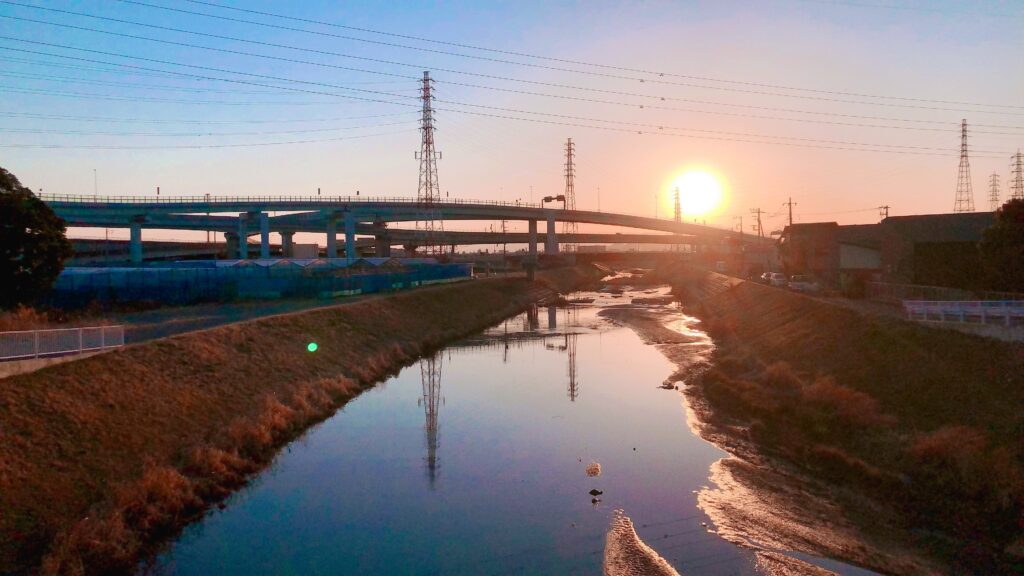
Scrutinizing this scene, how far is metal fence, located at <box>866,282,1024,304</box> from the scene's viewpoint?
23.8 m

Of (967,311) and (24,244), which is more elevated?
(24,244)

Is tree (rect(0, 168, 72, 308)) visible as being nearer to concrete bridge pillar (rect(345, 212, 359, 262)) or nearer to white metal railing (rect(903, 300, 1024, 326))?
white metal railing (rect(903, 300, 1024, 326))

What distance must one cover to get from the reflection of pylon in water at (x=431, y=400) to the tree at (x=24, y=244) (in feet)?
45.7

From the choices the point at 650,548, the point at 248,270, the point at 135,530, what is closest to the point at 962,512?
the point at 650,548

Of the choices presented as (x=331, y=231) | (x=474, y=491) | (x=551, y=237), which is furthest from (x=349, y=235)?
(x=474, y=491)

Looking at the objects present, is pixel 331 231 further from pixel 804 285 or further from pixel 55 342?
pixel 55 342

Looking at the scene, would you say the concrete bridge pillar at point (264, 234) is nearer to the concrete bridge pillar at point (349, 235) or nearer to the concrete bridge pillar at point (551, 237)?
the concrete bridge pillar at point (349, 235)

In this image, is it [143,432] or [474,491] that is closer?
[474,491]

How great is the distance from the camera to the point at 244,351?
2377 centimetres

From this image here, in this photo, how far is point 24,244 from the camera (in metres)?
23.6

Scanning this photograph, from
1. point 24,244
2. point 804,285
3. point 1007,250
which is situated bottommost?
point 804,285

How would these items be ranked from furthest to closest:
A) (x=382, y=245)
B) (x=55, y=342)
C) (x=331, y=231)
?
(x=382, y=245) → (x=331, y=231) → (x=55, y=342)

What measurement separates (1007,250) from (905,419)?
43.9ft

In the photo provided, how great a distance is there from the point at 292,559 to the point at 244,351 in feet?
42.8
